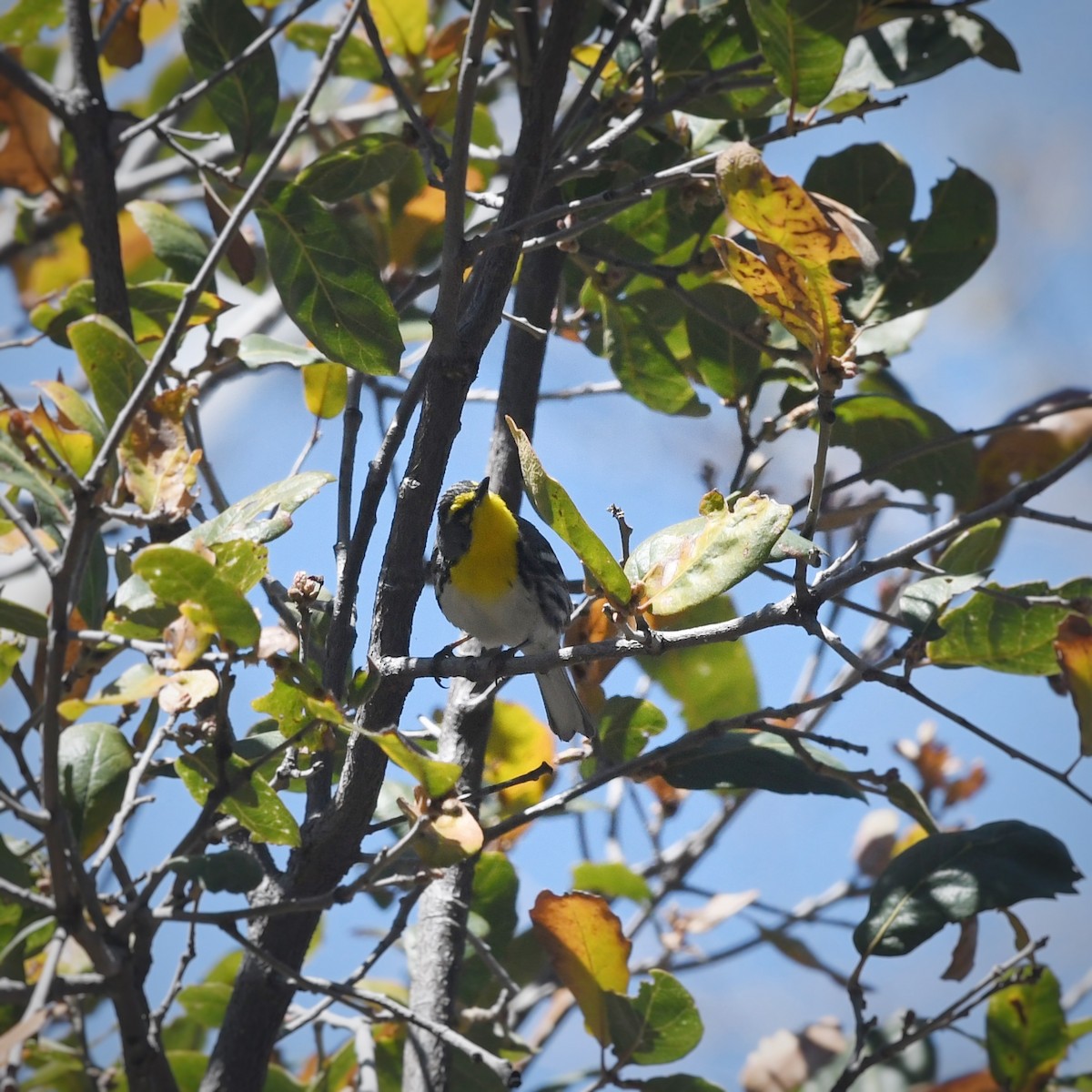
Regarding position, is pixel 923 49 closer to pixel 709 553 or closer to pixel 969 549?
pixel 969 549

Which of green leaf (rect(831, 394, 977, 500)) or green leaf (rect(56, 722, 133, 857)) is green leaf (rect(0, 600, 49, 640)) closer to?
green leaf (rect(56, 722, 133, 857))

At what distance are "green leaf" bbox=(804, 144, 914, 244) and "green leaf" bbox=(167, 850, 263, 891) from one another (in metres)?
1.57

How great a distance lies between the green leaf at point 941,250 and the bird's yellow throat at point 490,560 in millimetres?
1156

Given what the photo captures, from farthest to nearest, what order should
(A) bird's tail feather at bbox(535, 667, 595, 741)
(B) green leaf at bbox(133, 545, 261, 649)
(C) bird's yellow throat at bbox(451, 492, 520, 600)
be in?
1. (C) bird's yellow throat at bbox(451, 492, 520, 600)
2. (A) bird's tail feather at bbox(535, 667, 595, 741)
3. (B) green leaf at bbox(133, 545, 261, 649)

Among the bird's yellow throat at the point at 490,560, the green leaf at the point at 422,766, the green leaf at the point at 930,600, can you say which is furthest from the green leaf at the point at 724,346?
the green leaf at the point at 422,766

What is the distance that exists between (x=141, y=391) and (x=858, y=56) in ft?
5.60

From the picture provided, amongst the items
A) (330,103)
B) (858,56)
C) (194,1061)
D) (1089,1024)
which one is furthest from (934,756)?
(330,103)

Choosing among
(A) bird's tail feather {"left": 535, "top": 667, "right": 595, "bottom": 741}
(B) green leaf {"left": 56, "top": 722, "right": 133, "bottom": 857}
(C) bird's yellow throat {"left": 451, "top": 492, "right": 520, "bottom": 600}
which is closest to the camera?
(B) green leaf {"left": 56, "top": 722, "right": 133, "bottom": 857}

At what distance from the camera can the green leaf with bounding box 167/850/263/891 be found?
1.40m

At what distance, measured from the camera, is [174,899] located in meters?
1.66

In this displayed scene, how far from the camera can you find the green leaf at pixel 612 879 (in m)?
2.34

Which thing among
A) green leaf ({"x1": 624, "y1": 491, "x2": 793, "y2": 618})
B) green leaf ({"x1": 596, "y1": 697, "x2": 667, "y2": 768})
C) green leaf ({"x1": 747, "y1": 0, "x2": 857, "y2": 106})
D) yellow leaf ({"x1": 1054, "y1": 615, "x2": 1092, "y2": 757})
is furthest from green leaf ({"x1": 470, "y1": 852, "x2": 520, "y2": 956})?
green leaf ({"x1": 747, "y1": 0, "x2": 857, "y2": 106})

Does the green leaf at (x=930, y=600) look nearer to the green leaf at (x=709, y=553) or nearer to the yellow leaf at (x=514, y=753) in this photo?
the green leaf at (x=709, y=553)

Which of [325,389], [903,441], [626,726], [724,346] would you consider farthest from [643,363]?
[626,726]
